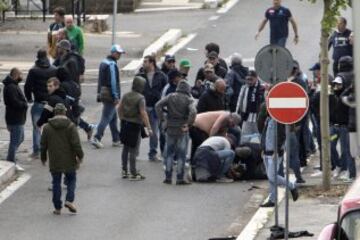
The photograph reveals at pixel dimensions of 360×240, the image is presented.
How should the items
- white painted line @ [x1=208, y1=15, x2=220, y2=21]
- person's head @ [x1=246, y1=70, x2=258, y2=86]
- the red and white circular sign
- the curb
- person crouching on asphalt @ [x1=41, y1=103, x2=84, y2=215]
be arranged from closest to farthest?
the red and white circular sign < person crouching on asphalt @ [x1=41, y1=103, x2=84, y2=215] < the curb < person's head @ [x1=246, y1=70, x2=258, y2=86] < white painted line @ [x1=208, y1=15, x2=220, y2=21]

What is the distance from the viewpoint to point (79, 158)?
19734 millimetres

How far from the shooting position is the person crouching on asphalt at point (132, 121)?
877 inches

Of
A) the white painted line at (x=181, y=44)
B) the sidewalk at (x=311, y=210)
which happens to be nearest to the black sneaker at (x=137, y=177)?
the sidewalk at (x=311, y=210)

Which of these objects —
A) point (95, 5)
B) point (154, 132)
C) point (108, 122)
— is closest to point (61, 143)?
point (154, 132)

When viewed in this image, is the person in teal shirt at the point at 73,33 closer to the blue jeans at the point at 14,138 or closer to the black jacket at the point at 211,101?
the blue jeans at the point at 14,138

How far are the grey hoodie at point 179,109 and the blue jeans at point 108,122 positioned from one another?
9.63ft

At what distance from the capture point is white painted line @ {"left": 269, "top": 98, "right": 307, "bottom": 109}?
1814 centimetres

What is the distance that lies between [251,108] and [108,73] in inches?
113

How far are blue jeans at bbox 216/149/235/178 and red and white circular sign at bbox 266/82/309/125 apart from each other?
13.6 feet

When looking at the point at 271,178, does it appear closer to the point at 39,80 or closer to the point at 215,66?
the point at 39,80

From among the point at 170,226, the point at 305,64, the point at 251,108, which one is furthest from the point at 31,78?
the point at 305,64

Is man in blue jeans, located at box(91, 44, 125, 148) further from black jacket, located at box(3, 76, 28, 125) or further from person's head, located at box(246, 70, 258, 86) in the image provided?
person's head, located at box(246, 70, 258, 86)

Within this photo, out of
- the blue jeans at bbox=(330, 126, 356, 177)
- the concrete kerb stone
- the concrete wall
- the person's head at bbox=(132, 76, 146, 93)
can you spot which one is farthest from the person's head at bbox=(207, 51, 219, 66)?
the concrete wall

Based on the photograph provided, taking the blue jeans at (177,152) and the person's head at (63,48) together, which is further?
the person's head at (63,48)
